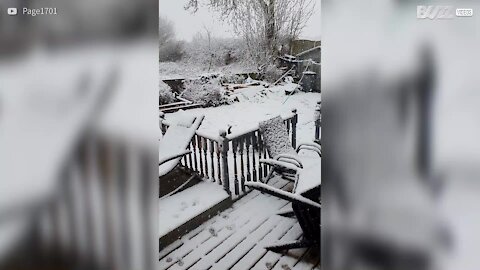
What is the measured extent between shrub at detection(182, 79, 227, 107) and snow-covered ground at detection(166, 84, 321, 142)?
30 millimetres

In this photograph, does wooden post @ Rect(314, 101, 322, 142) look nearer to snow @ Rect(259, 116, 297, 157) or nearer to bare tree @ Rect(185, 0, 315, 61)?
snow @ Rect(259, 116, 297, 157)

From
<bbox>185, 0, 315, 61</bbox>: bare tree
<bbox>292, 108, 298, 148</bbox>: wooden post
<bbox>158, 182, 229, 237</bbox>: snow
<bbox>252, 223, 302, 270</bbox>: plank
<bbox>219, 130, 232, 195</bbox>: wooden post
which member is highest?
<bbox>185, 0, 315, 61</bbox>: bare tree

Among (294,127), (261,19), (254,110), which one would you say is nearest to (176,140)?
(254,110)

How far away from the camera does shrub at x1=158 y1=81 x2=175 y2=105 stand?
1.79 meters

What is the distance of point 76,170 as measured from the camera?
1.78 m

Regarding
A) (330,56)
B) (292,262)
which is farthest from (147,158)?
(330,56)

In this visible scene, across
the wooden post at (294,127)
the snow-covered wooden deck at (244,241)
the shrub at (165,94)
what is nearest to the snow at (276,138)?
the wooden post at (294,127)

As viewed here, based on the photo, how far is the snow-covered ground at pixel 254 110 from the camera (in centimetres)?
176

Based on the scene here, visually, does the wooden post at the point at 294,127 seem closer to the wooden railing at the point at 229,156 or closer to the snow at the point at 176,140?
the wooden railing at the point at 229,156

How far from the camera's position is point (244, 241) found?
177 cm

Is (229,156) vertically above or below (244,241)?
above

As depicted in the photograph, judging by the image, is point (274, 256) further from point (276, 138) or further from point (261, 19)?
point (261, 19)

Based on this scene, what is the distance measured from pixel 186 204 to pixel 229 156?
0.87ft

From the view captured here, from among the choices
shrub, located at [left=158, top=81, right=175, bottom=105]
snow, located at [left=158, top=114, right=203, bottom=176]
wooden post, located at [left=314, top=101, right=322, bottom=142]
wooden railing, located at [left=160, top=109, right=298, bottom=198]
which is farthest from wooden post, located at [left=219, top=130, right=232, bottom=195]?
wooden post, located at [left=314, top=101, right=322, bottom=142]
